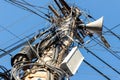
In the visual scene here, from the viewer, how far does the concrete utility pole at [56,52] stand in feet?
30.4

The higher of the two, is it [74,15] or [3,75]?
[74,15]

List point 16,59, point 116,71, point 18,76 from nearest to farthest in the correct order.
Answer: point 18,76 → point 16,59 → point 116,71

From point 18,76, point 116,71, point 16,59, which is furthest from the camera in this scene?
point 116,71

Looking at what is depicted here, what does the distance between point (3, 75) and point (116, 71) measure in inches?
140

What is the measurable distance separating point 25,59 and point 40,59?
64cm

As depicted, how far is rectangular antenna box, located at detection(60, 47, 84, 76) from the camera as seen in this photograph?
9334 mm

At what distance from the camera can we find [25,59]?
10.0m

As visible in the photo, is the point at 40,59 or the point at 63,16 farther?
the point at 63,16

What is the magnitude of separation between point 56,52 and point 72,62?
519 mm

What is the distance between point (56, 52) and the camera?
32.5ft

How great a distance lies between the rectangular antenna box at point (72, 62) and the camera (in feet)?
30.6

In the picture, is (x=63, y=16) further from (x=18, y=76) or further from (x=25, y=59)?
(x=18, y=76)

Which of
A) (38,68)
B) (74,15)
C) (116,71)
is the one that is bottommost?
(116,71)

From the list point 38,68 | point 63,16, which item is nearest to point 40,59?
point 38,68
